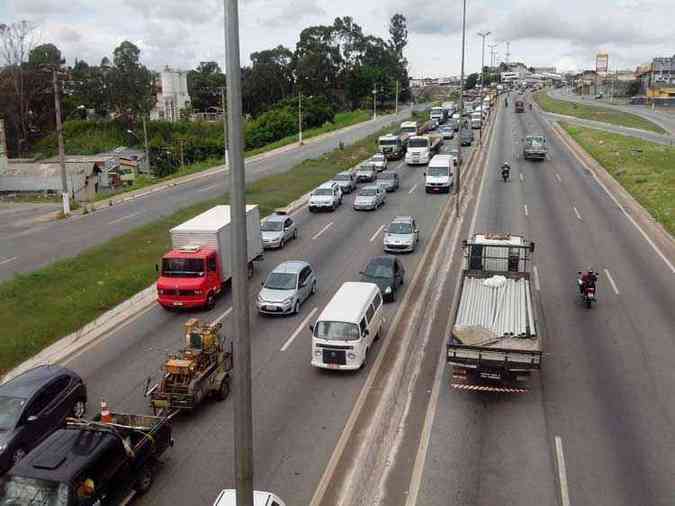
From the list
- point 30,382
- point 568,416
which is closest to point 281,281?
point 30,382

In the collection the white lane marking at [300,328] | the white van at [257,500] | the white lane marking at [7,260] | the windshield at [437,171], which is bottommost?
the white lane marking at [300,328]

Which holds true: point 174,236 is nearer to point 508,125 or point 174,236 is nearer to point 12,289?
point 12,289

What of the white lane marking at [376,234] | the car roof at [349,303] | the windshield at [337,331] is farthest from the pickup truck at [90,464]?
the white lane marking at [376,234]

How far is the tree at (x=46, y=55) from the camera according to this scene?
118m

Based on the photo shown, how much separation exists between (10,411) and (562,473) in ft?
37.5

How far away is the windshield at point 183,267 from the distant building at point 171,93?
133611mm

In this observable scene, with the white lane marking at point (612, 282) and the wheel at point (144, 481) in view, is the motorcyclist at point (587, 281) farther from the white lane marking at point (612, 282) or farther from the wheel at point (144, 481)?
the wheel at point (144, 481)

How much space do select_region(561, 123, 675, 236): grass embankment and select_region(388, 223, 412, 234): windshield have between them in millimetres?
13382

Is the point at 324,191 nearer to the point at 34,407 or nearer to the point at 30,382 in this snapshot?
the point at 30,382

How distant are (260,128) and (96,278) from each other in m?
82.4

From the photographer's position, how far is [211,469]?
13102 millimetres

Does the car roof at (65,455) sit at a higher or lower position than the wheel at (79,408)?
higher

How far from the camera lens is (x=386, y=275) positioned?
935 inches

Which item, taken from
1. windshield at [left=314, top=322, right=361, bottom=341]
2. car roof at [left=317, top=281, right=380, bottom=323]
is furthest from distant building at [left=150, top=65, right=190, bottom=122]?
windshield at [left=314, top=322, right=361, bottom=341]
